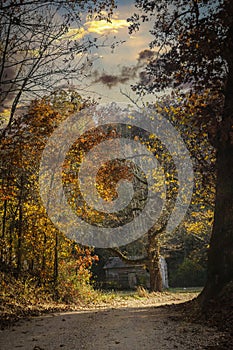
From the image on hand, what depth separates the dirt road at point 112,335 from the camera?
265 inches

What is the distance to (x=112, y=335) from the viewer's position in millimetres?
7762

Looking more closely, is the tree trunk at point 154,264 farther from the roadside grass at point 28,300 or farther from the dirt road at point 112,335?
the dirt road at point 112,335

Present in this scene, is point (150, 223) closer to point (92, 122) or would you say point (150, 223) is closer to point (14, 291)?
point (92, 122)

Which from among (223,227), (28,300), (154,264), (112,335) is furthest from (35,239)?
(154,264)

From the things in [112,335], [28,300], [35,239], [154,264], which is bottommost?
[112,335]

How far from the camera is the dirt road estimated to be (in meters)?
6.73

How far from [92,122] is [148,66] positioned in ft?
24.6

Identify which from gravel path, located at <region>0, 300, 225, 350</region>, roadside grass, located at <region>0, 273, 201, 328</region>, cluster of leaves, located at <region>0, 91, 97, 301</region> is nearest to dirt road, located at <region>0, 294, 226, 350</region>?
gravel path, located at <region>0, 300, 225, 350</region>

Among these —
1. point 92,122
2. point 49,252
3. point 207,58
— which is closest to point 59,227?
point 49,252

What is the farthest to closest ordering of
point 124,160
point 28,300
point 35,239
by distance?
point 124,160, point 35,239, point 28,300

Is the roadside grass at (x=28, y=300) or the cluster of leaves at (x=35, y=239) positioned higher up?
the cluster of leaves at (x=35, y=239)

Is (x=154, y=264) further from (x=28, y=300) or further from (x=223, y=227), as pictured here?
(x=223, y=227)

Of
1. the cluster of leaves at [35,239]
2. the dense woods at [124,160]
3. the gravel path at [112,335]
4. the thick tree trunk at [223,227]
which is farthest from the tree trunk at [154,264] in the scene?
the gravel path at [112,335]

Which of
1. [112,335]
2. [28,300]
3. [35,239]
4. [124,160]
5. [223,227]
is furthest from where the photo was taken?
[124,160]
